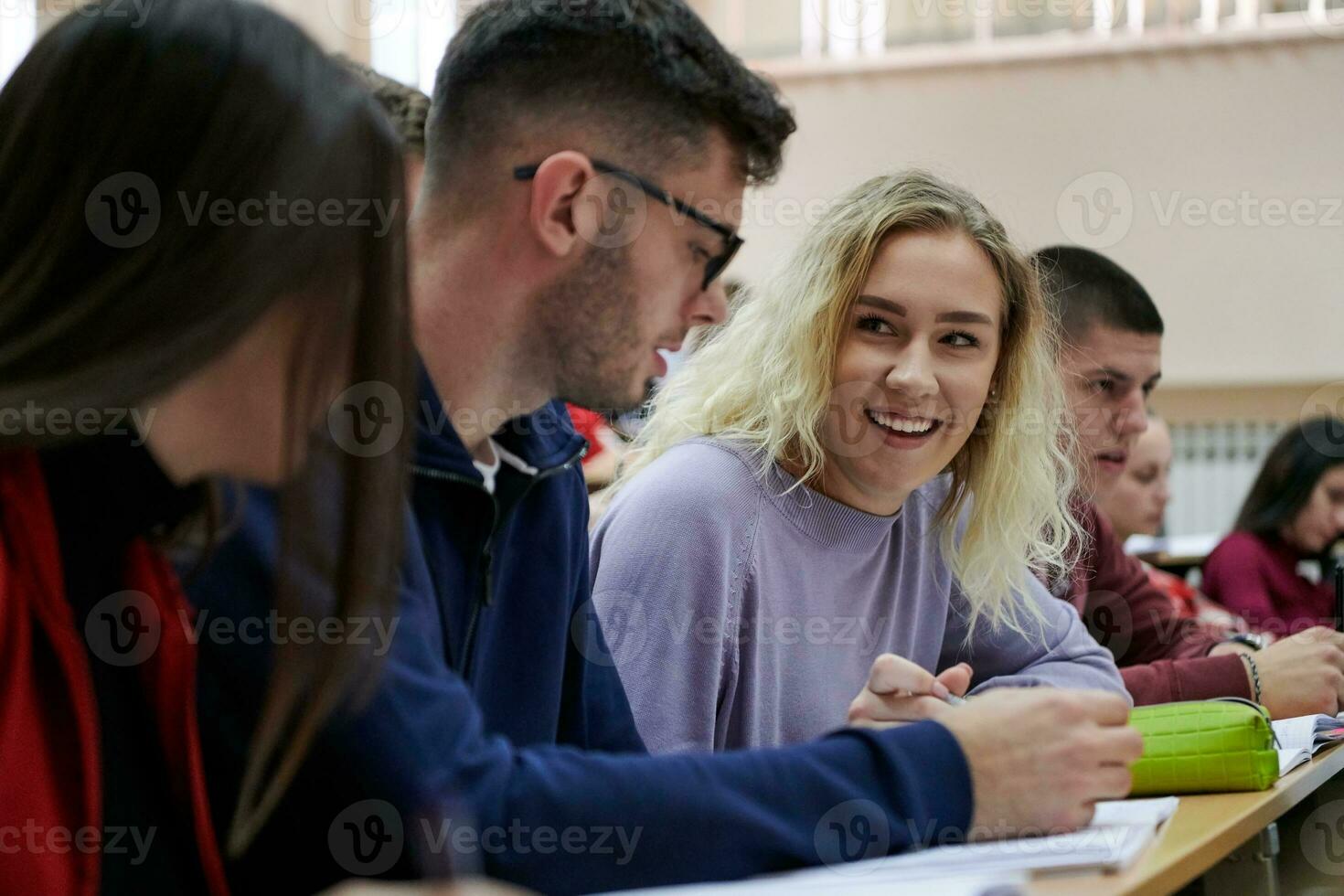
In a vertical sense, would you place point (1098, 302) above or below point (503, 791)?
above

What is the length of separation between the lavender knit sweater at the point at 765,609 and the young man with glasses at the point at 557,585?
0.15 metres

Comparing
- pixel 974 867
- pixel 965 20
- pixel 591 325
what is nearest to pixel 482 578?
pixel 591 325

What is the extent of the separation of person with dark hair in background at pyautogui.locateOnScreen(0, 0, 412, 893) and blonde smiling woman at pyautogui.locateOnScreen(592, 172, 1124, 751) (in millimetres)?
769

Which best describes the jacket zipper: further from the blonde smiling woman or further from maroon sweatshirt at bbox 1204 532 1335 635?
maroon sweatshirt at bbox 1204 532 1335 635

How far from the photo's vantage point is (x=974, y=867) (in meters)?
0.96

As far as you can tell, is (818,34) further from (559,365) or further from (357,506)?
(357,506)

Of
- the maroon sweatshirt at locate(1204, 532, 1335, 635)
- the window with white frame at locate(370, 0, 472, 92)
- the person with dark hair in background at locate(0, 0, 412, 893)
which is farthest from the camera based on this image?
the window with white frame at locate(370, 0, 472, 92)

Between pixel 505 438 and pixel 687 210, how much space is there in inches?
10.7

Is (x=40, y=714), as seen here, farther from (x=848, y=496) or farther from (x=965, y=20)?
(x=965, y=20)

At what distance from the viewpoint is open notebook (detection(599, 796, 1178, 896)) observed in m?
0.89

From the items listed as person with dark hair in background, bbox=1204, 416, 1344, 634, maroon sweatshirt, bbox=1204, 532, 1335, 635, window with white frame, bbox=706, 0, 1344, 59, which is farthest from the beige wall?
maroon sweatshirt, bbox=1204, 532, 1335, 635

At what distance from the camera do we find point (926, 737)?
1.10 m

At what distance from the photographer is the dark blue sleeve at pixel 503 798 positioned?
978 millimetres

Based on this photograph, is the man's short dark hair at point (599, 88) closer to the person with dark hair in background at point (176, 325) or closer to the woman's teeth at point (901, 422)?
the person with dark hair in background at point (176, 325)
